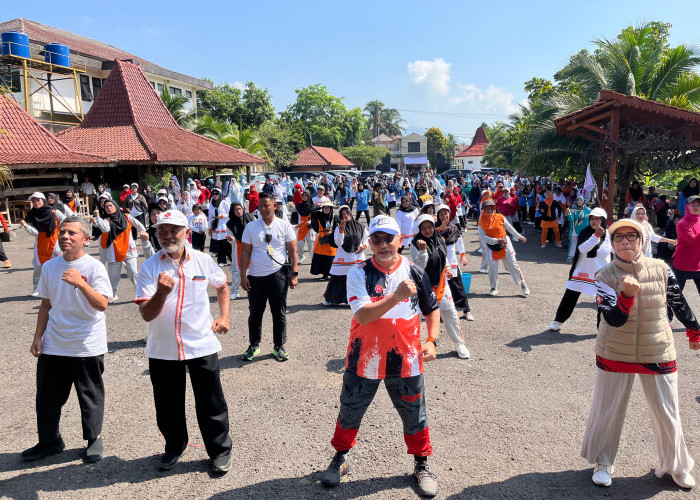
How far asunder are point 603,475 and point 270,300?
11.5 feet

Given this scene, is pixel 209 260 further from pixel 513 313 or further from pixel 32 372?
pixel 513 313

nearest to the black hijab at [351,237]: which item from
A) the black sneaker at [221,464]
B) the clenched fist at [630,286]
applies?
the black sneaker at [221,464]

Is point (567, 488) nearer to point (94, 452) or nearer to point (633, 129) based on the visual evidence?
point (94, 452)

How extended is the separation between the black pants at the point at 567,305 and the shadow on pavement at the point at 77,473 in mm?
4786

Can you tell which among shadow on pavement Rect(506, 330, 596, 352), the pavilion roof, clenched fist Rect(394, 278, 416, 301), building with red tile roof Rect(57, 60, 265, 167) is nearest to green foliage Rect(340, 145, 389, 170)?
building with red tile roof Rect(57, 60, 265, 167)

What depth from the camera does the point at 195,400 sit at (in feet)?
11.3

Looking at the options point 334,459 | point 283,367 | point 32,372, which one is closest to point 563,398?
point 334,459

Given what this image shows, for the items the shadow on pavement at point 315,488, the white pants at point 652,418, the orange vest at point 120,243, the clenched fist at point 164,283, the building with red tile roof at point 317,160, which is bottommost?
the shadow on pavement at point 315,488

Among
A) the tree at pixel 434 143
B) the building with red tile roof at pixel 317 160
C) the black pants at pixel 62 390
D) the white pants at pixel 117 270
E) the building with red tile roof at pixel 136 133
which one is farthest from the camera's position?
the tree at pixel 434 143

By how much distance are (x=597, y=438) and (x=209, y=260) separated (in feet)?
9.52

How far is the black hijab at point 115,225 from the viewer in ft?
24.8

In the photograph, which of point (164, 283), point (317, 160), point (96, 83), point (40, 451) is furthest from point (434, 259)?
point (317, 160)

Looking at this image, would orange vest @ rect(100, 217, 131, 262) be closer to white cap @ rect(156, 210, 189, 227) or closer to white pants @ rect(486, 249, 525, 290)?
white cap @ rect(156, 210, 189, 227)

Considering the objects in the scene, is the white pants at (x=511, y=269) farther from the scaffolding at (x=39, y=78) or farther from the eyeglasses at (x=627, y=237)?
the scaffolding at (x=39, y=78)
